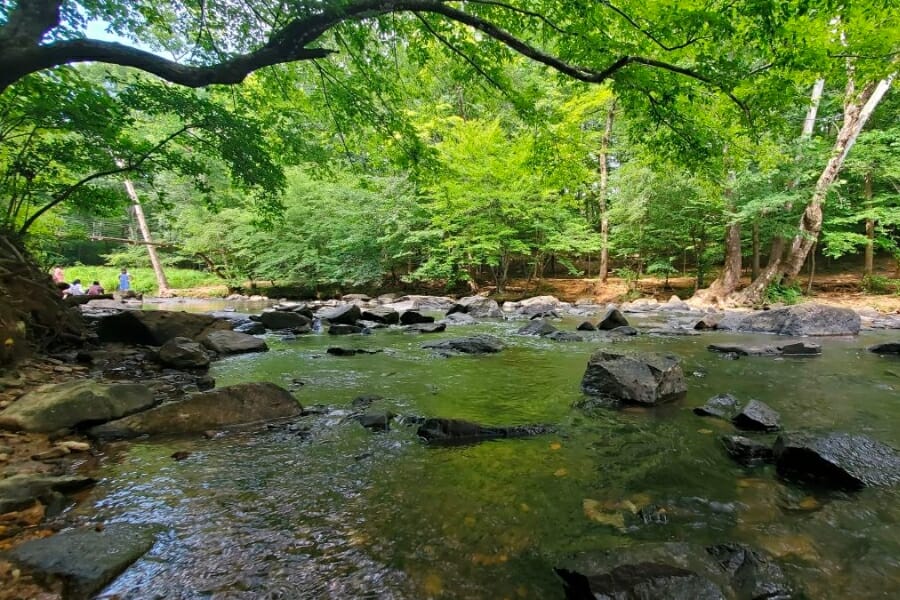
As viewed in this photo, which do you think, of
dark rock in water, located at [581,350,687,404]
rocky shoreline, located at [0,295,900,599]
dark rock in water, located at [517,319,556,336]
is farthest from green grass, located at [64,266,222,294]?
dark rock in water, located at [581,350,687,404]

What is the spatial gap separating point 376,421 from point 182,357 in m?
4.17

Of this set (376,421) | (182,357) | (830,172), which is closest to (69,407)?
(376,421)

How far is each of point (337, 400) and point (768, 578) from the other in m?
4.20

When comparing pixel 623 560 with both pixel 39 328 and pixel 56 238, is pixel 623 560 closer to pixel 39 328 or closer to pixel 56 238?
pixel 39 328

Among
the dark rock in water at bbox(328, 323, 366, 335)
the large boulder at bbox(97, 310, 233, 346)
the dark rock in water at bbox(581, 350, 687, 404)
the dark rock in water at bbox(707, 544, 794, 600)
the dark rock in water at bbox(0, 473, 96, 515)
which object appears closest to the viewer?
the dark rock in water at bbox(707, 544, 794, 600)

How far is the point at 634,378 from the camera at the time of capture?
5.21m

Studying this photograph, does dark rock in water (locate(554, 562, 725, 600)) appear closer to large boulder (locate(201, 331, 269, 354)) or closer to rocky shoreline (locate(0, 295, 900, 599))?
rocky shoreline (locate(0, 295, 900, 599))

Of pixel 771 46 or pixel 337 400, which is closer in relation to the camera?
pixel 337 400

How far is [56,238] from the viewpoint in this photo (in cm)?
884

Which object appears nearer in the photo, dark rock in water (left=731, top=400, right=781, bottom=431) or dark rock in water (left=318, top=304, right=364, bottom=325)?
dark rock in water (left=731, top=400, right=781, bottom=431)

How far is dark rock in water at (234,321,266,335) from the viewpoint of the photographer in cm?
1100

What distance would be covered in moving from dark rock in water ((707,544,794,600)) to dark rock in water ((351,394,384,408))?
3.56m

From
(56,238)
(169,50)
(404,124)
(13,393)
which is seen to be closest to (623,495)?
(13,393)

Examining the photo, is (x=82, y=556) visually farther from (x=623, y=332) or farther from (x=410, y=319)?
(x=410, y=319)
